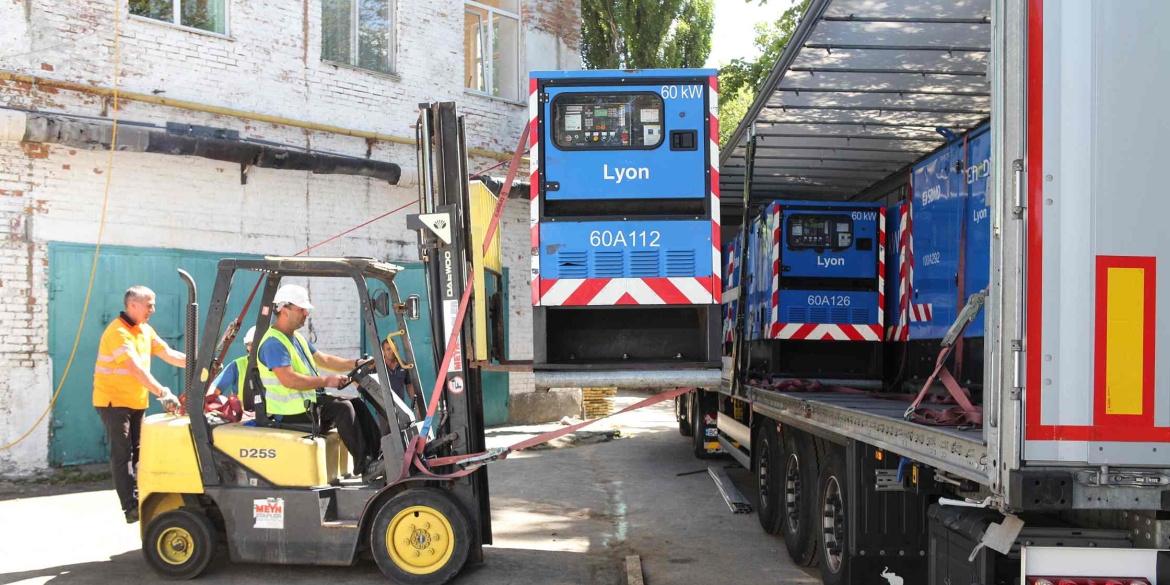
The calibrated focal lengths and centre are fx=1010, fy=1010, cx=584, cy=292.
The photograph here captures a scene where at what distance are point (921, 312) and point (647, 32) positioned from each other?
58.5ft

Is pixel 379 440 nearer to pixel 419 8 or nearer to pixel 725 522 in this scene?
pixel 725 522

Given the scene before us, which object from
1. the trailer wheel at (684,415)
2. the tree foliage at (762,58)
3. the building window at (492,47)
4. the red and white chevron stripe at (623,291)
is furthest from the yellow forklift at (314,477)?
the tree foliage at (762,58)

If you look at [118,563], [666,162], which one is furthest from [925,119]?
[118,563]

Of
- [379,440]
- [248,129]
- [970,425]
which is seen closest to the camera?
[970,425]

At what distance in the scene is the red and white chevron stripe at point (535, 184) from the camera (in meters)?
6.68

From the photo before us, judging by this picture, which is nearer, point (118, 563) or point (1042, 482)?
point (1042, 482)

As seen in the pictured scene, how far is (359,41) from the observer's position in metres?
14.7

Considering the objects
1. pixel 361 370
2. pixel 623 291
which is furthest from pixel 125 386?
pixel 623 291

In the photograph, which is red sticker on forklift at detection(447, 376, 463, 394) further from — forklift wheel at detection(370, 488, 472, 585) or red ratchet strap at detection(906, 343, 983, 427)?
red ratchet strap at detection(906, 343, 983, 427)

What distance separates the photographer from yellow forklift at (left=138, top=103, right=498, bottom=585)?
6.70 meters

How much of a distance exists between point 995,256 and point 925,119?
5.51m

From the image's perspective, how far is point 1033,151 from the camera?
3.91m

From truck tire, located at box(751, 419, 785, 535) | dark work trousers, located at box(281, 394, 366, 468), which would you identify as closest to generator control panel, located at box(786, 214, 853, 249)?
truck tire, located at box(751, 419, 785, 535)

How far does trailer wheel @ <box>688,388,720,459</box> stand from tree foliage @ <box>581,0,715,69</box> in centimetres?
1399
